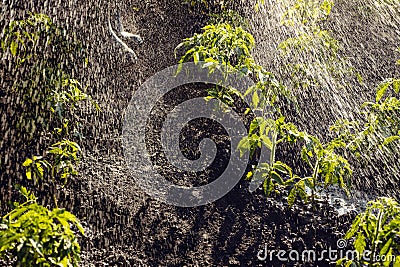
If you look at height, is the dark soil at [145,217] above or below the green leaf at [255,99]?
below

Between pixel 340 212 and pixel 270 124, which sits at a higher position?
pixel 270 124

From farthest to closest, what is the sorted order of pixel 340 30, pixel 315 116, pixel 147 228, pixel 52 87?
pixel 340 30
pixel 315 116
pixel 52 87
pixel 147 228

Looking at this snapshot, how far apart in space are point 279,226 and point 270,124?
48 centimetres

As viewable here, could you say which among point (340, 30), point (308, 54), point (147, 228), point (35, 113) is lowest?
point (147, 228)

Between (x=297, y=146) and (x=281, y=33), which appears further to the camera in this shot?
(x=281, y=33)

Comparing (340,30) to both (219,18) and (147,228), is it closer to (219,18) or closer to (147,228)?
(219,18)

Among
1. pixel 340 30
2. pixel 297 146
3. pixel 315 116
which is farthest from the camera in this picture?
pixel 340 30

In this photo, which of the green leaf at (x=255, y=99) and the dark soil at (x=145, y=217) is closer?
the dark soil at (x=145, y=217)

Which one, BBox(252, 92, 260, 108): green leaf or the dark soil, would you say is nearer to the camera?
the dark soil

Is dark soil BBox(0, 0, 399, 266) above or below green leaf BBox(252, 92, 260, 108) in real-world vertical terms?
below

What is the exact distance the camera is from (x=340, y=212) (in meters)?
2.61

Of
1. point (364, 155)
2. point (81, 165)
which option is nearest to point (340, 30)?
point (364, 155)

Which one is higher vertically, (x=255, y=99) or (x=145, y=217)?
(x=255, y=99)

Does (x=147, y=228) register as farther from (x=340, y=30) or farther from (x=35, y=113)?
(x=340, y=30)
